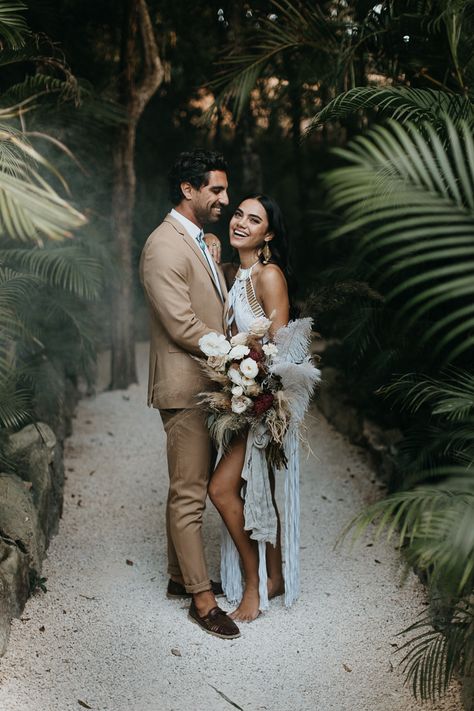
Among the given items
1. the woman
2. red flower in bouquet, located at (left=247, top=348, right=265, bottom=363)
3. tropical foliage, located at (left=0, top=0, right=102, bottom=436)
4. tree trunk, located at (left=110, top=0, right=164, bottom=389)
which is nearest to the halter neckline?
the woman

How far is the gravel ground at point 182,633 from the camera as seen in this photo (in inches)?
122

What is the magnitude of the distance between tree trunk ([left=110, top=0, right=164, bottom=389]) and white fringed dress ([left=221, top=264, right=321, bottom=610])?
357 cm

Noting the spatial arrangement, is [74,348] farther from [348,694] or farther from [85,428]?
[348,694]

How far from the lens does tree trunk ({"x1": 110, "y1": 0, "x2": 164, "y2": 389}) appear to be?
693cm

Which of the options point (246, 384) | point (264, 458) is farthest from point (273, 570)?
point (246, 384)

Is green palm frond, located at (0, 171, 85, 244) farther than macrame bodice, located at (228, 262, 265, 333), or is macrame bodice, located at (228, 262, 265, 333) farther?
macrame bodice, located at (228, 262, 265, 333)

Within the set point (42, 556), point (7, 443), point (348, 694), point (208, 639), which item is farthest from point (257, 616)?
point (7, 443)

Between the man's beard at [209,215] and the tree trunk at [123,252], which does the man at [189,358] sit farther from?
the tree trunk at [123,252]

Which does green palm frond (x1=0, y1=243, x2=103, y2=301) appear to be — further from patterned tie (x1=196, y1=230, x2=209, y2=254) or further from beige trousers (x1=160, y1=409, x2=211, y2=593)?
beige trousers (x1=160, y1=409, x2=211, y2=593)

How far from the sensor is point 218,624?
3551 mm

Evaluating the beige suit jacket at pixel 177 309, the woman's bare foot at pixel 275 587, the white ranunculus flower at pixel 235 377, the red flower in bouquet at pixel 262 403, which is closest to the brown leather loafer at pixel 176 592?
the woman's bare foot at pixel 275 587

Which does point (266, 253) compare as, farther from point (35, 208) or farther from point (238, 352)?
point (35, 208)

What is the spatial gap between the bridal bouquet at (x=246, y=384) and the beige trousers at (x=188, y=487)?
0.13m

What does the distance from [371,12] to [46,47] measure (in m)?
3.17
